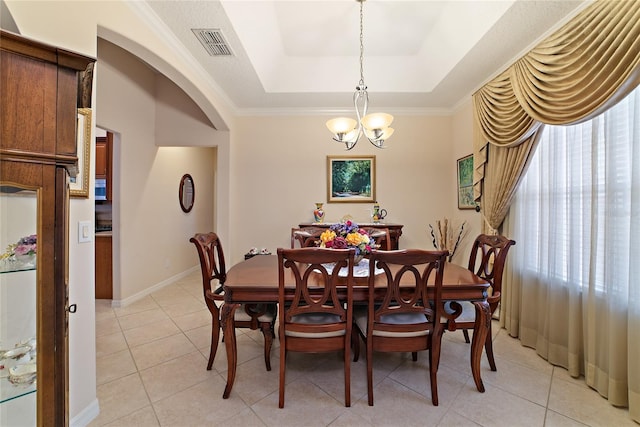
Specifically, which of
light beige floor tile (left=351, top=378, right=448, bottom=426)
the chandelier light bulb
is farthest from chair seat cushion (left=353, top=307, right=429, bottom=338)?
the chandelier light bulb

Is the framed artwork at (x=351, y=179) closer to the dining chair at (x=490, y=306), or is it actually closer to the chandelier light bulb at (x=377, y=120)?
the chandelier light bulb at (x=377, y=120)

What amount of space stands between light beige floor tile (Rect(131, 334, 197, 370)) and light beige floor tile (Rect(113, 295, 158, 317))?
0.97m

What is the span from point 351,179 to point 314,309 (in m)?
2.63

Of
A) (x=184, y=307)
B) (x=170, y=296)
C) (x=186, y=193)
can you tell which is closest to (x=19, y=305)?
(x=184, y=307)

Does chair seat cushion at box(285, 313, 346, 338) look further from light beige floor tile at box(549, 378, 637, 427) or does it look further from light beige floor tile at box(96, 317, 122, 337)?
light beige floor tile at box(96, 317, 122, 337)

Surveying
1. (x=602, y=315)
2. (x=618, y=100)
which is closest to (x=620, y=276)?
(x=602, y=315)

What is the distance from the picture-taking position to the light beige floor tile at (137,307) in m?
3.02

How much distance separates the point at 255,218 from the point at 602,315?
12.3 feet

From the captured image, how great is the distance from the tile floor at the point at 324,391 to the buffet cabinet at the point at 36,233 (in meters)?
0.94

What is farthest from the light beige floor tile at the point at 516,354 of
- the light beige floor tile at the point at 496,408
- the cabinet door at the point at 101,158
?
the cabinet door at the point at 101,158

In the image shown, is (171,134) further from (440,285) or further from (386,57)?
(440,285)

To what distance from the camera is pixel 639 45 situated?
54.0 inches

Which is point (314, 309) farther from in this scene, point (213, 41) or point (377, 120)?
point (213, 41)

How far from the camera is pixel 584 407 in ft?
5.18
